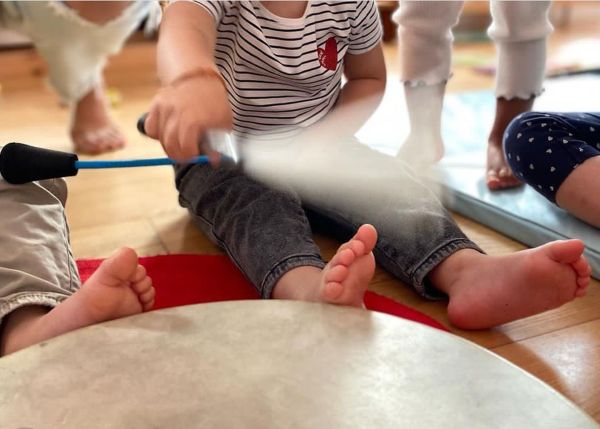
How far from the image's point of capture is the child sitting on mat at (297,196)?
637 millimetres

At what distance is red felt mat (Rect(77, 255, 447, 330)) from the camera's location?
0.80 metres

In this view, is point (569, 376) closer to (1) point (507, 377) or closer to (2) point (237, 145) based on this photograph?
(1) point (507, 377)

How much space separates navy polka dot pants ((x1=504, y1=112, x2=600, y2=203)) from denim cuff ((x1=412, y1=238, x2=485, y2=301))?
197 millimetres

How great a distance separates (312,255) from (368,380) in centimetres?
26

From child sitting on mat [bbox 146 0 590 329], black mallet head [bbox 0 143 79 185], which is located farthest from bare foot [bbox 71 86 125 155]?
black mallet head [bbox 0 143 79 185]

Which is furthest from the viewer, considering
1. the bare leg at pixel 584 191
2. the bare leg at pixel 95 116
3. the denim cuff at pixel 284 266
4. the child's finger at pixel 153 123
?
the bare leg at pixel 95 116

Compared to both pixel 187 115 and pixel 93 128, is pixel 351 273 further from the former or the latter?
pixel 93 128

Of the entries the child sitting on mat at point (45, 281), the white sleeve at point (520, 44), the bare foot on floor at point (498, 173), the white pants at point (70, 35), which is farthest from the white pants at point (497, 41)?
the child sitting on mat at point (45, 281)

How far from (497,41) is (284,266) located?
0.69m

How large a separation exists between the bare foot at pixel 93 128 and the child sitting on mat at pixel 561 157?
92 cm

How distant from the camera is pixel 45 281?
678 mm

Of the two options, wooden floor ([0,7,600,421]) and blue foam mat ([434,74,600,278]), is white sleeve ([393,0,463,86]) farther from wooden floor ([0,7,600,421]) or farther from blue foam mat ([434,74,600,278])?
wooden floor ([0,7,600,421])

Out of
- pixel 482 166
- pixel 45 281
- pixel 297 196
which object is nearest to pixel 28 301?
pixel 45 281

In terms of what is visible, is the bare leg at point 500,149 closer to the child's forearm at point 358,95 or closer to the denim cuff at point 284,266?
the child's forearm at point 358,95
